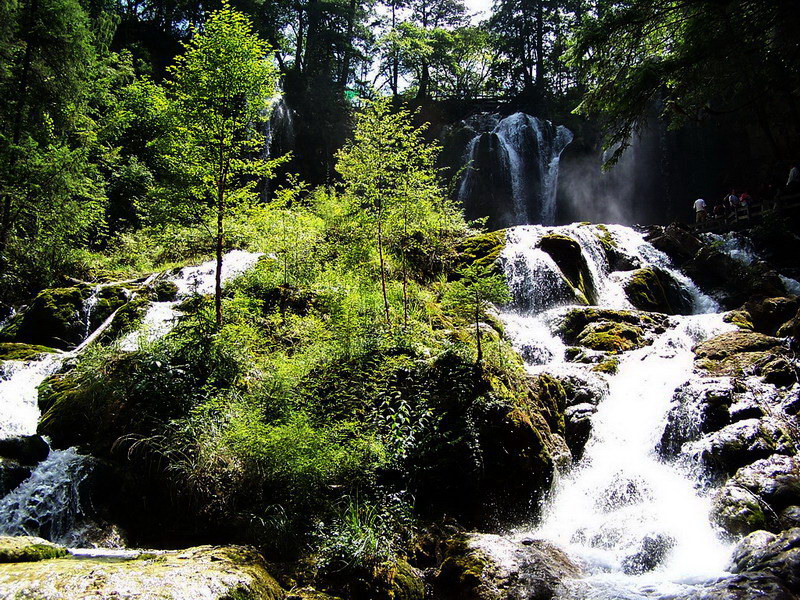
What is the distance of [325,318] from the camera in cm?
1019

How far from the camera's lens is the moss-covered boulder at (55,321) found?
11.2m

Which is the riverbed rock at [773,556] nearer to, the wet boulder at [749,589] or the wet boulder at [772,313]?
the wet boulder at [749,589]

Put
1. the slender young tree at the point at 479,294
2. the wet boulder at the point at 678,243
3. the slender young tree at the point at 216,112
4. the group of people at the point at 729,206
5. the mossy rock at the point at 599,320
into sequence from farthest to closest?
the group of people at the point at 729,206
the wet boulder at the point at 678,243
the mossy rock at the point at 599,320
the slender young tree at the point at 216,112
the slender young tree at the point at 479,294

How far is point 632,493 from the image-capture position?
7.28 metres

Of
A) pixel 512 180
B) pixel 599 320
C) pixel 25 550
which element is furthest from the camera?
pixel 512 180

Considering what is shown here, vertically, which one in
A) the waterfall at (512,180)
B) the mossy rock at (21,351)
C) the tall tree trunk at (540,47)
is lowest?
the mossy rock at (21,351)

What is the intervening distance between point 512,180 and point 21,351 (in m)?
23.7

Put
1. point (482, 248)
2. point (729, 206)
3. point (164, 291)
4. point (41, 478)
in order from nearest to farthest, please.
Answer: point (41, 478) < point (164, 291) < point (482, 248) < point (729, 206)

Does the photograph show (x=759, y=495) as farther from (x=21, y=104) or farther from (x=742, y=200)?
(x=21, y=104)

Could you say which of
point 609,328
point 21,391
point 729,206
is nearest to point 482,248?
point 609,328

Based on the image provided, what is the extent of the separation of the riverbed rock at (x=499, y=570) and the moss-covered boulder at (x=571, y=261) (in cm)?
1065

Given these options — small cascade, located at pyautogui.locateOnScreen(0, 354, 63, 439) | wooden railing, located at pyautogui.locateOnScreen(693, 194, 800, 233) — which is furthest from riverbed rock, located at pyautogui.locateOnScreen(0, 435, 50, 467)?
wooden railing, located at pyautogui.locateOnScreen(693, 194, 800, 233)

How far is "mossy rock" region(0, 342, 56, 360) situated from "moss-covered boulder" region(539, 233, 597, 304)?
13.8 meters

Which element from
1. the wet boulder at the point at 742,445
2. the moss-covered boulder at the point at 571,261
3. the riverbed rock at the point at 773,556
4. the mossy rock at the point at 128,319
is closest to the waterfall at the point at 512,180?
the moss-covered boulder at the point at 571,261
